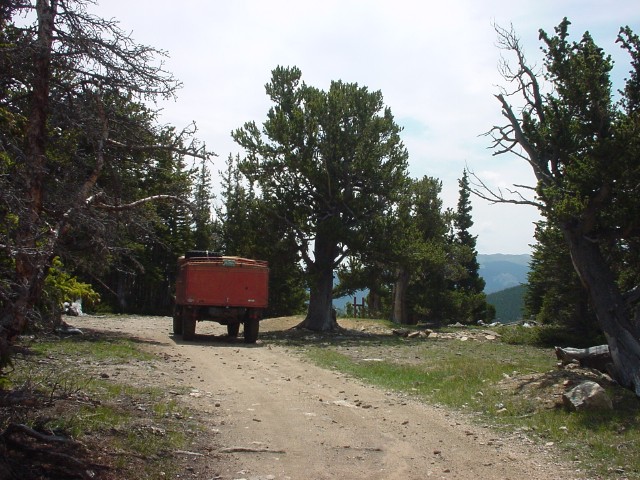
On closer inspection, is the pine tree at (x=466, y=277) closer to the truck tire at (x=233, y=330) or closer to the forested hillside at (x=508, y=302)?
the truck tire at (x=233, y=330)

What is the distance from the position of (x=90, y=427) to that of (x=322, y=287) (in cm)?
2326

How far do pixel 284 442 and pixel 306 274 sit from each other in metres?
21.8

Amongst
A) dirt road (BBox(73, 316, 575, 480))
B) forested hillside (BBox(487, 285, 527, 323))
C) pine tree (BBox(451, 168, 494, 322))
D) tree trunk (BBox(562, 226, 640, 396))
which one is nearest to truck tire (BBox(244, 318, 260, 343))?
dirt road (BBox(73, 316, 575, 480))

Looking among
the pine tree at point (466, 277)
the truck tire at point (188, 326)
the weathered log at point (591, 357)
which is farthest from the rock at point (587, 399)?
the pine tree at point (466, 277)

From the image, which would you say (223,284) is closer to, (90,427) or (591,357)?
(591,357)

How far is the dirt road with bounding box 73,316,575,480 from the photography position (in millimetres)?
7262

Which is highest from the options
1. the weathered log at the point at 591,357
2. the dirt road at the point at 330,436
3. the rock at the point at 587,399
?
the weathered log at the point at 591,357

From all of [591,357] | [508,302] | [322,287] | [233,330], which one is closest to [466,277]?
[322,287]

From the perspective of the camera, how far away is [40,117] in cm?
678

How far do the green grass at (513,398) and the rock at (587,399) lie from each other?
139 millimetres

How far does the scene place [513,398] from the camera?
37.5 feet

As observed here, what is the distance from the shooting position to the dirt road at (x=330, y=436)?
7.26 m

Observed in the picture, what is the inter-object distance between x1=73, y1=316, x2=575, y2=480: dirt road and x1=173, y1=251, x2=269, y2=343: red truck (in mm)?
7392

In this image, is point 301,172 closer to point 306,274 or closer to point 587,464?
point 306,274
